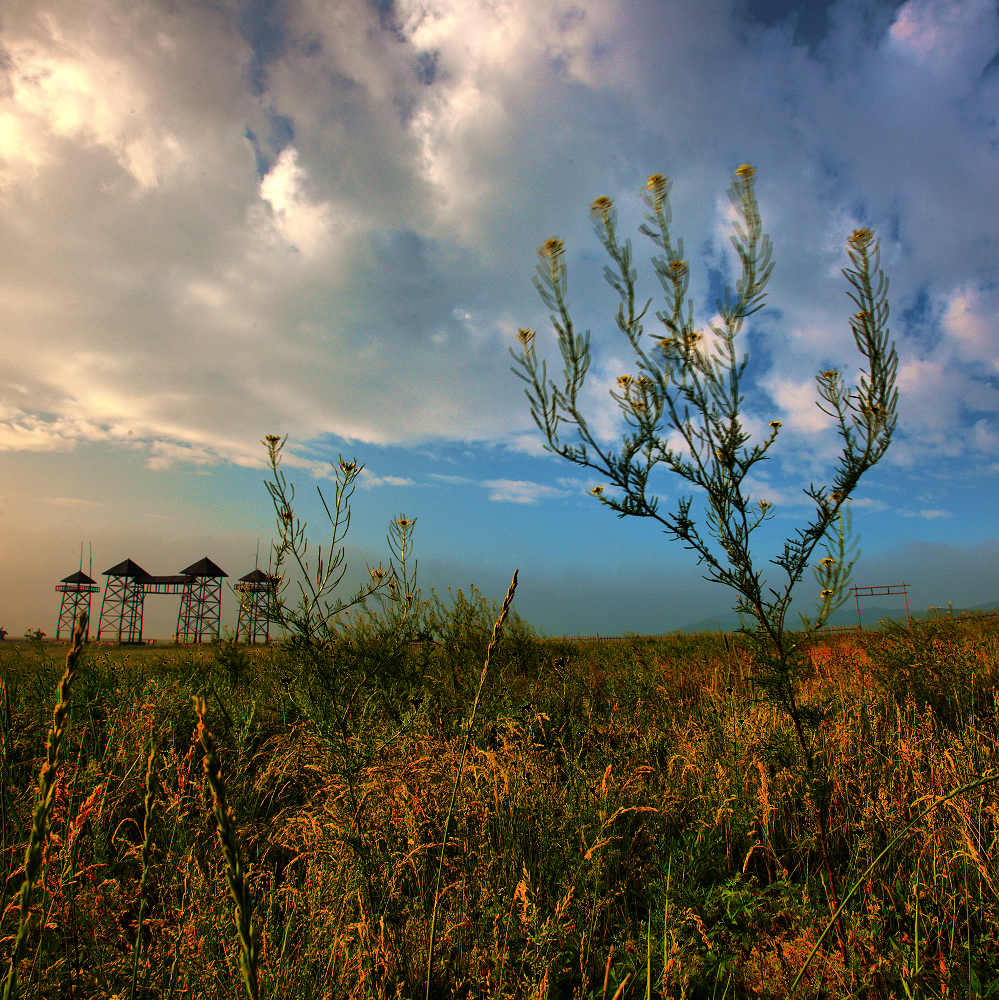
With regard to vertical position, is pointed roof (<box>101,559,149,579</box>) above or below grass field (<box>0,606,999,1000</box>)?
above

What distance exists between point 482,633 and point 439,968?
18.1 ft

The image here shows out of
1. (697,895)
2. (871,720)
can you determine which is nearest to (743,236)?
(697,895)

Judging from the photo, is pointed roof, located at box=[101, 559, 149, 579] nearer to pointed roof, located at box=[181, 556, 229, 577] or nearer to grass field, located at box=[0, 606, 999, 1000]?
pointed roof, located at box=[181, 556, 229, 577]

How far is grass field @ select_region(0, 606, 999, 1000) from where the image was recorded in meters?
2.05

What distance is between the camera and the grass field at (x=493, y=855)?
2.05 m

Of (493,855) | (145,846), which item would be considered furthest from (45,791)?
(493,855)

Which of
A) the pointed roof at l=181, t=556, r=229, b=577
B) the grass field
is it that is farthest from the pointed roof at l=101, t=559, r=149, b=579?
the grass field

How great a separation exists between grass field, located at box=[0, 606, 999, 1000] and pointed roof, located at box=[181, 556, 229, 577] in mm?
34929

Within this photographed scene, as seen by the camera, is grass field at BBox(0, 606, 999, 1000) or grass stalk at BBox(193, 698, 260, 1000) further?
grass field at BBox(0, 606, 999, 1000)

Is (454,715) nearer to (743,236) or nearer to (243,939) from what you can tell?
(743,236)

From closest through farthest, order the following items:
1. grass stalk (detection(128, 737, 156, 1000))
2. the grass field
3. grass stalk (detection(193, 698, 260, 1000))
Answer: grass stalk (detection(193, 698, 260, 1000)) < grass stalk (detection(128, 737, 156, 1000)) < the grass field

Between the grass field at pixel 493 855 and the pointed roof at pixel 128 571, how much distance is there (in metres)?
37.8

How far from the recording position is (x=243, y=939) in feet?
2.29

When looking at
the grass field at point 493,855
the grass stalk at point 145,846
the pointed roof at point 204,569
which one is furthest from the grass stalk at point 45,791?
the pointed roof at point 204,569
